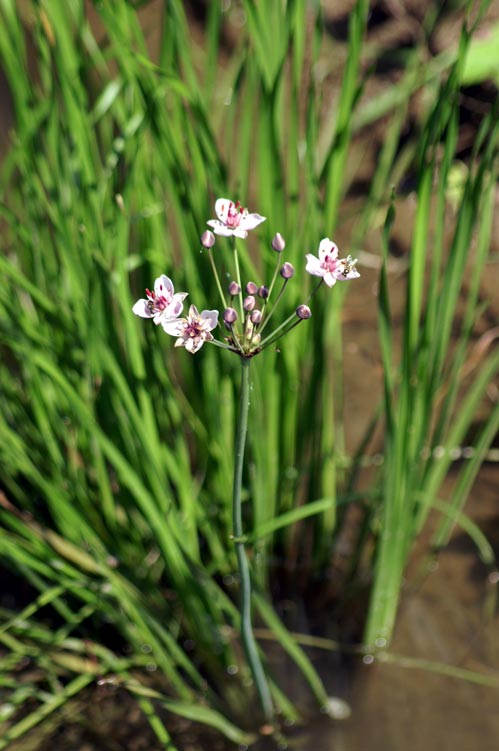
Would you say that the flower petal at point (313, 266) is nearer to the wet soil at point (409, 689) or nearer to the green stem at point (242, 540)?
the green stem at point (242, 540)

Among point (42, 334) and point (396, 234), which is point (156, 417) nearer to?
point (42, 334)

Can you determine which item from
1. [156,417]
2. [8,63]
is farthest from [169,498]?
[8,63]

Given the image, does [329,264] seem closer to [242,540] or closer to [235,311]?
[235,311]

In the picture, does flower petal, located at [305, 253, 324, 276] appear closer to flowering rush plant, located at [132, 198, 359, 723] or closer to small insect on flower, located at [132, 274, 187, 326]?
flowering rush plant, located at [132, 198, 359, 723]

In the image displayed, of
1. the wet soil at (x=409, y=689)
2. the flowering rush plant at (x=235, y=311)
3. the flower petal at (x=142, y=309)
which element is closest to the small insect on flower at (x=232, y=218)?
the flowering rush plant at (x=235, y=311)

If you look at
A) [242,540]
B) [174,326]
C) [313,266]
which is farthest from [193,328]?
[242,540]

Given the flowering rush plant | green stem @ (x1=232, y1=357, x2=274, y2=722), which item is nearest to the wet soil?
green stem @ (x1=232, y1=357, x2=274, y2=722)
